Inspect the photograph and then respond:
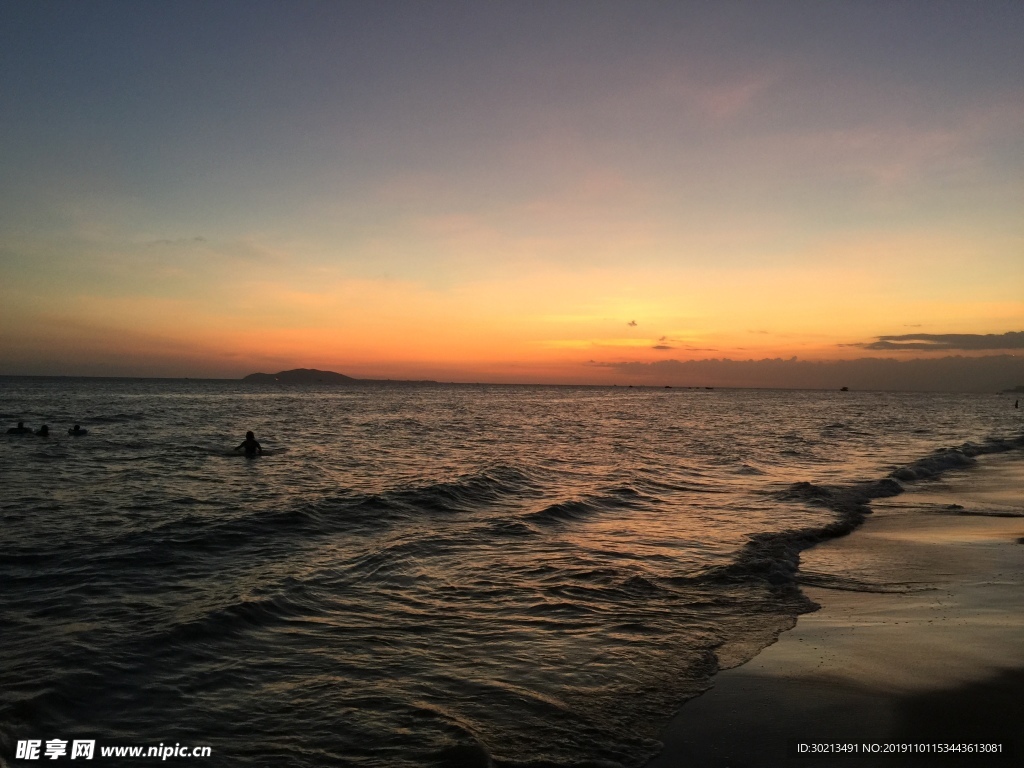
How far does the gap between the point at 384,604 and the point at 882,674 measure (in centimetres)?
731

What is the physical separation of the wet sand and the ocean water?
520mm

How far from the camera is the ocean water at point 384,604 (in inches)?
256

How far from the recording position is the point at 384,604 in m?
10.4

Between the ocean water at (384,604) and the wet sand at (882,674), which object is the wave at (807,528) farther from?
the wet sand at (882,674)

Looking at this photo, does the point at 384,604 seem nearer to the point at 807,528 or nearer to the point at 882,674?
the point at 882,674

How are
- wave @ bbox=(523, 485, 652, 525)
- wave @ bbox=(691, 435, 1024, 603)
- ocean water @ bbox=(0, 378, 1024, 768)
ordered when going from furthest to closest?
1. wave @ bbox=(523, 485, 652, 525)
2. wave @ bbox=(691, 435, 1024, 603)
3. ocean water @ bbox=(0, 378, 1024, 768)

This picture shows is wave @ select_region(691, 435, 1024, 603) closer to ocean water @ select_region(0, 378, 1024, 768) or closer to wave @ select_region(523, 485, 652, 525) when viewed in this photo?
→ ocean water @ select_region(0, 378, 1024, 768)

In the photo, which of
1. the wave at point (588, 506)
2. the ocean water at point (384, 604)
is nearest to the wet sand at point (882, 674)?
the ocean water at point (384, 604)

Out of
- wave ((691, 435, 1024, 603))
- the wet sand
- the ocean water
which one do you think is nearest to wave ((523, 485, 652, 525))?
the ocean water

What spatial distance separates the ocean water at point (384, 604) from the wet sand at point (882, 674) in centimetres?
52

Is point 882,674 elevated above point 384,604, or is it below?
above

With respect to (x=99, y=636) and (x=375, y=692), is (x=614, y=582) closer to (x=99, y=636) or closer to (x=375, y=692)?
(x=375, y=692)

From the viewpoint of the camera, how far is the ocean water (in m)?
6.50

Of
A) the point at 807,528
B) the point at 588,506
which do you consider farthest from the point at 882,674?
the point at 588,506
